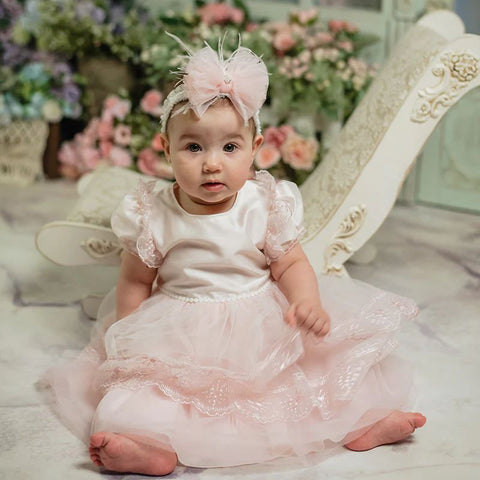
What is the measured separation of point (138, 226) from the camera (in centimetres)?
189

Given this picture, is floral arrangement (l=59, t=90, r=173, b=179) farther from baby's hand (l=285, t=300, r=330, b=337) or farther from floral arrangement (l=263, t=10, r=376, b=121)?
baby's hand (l=285, t=300, r=330, b=337)

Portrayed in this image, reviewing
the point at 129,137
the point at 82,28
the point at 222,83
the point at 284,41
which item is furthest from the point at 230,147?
the point at 82,28

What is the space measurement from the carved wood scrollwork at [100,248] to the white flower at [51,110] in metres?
2.07

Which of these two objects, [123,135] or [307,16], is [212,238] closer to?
[123,135]

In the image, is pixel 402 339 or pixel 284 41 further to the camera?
pixel 284 41

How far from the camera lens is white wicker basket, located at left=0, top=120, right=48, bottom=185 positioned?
424cm

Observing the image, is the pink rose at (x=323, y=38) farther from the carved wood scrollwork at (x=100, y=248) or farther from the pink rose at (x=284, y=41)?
the carved wood scrollwork at (x=100, y=248)

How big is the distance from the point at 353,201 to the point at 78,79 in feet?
7.62

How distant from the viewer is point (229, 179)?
1.78 meters

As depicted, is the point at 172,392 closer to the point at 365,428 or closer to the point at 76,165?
the point at 365,428

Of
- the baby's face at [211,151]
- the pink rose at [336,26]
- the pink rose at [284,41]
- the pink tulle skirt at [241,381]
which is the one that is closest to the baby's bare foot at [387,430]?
the pink tulle skirt at [241,381]

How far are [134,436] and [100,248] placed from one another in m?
0.86

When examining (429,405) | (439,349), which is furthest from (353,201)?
(429,405)

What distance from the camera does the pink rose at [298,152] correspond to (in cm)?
355
